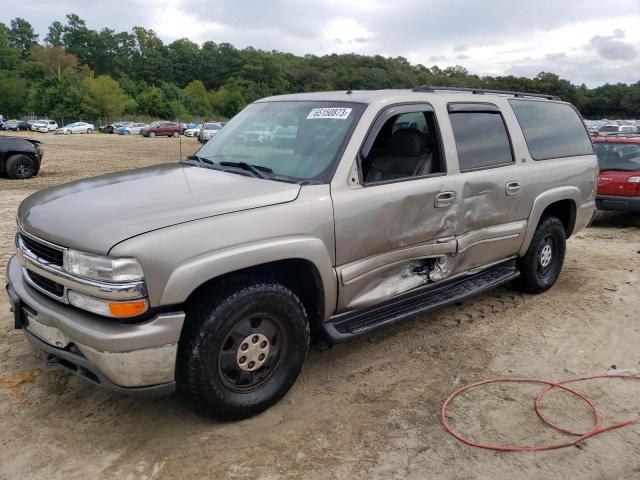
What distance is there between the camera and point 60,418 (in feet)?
10.8

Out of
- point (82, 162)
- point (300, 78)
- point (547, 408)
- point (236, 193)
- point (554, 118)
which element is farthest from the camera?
point (300, 78)

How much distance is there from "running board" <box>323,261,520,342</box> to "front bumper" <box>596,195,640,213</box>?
537 cm

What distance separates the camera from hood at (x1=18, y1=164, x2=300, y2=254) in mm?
2802

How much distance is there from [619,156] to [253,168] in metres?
8.40

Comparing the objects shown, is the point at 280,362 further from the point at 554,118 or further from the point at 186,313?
the point at 554,118

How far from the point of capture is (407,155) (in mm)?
4152

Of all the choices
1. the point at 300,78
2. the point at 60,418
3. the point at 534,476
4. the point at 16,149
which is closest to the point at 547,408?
the point at 534,476

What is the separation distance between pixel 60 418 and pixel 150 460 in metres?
0.74

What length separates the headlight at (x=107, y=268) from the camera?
2.66 metres

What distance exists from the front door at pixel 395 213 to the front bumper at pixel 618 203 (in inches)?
252

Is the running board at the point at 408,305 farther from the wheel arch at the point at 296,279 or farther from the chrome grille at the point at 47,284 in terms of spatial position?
the chrome grille at the point at 47,284

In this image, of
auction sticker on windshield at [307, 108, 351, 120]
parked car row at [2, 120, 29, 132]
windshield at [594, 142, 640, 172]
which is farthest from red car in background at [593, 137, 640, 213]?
parked car row at [2, 120, 29, 132]

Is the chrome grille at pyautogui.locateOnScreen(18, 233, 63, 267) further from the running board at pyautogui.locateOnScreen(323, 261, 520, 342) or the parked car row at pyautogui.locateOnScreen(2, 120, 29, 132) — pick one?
the parked car row at pyautogui.locateOnScreen(2, 120, 29, 132)

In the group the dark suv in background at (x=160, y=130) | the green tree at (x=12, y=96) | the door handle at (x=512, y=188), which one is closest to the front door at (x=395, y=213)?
the door handle at (x=512, y=188)
